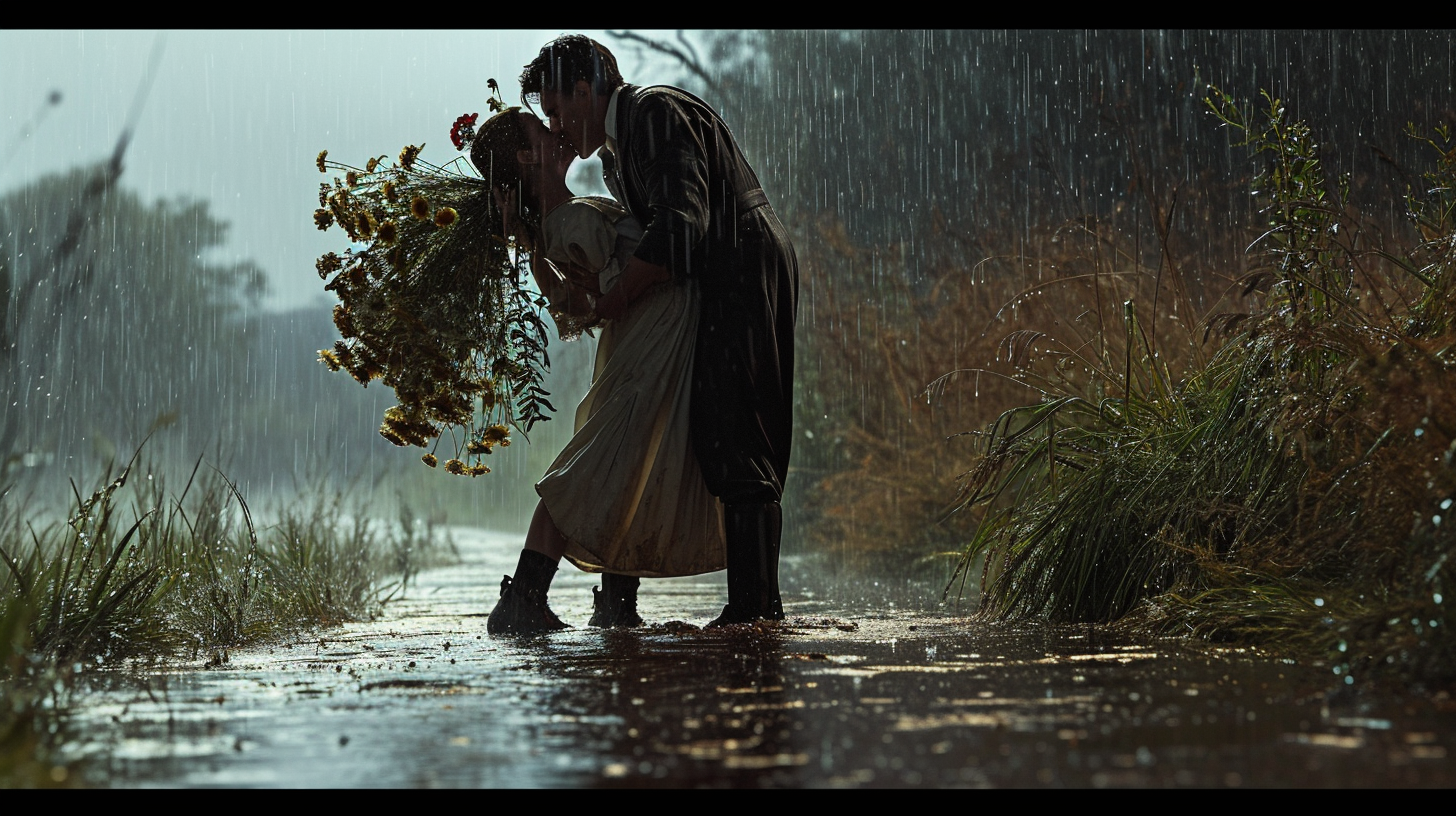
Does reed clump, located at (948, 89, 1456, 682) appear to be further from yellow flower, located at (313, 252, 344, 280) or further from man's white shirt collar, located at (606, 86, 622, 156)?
yellow flower, located at (313, 252, 344, 280)

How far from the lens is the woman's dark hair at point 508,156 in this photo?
4.68 meters

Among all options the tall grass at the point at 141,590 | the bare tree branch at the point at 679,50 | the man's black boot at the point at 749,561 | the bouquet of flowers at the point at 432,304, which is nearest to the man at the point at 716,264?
the man's black boot at the point at 749,561

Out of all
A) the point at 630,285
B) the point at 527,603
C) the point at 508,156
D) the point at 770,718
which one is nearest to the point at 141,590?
the point at 527,603

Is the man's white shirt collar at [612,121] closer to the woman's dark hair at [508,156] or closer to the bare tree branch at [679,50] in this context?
the woman's dark hair at [508,156]

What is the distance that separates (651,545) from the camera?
4484 mm

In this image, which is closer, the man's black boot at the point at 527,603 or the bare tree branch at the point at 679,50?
the man's black boot at the point at 527,603

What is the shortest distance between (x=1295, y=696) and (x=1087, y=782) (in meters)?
0.90

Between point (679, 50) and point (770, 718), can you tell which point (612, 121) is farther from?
point (679, 50)

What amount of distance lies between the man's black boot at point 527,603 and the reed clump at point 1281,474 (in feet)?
4.59

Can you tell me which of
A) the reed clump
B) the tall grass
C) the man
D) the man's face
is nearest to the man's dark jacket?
the man

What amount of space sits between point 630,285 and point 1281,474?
1.95 metres

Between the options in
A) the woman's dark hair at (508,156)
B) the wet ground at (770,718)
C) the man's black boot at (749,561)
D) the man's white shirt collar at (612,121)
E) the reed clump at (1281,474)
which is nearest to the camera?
the wet ground at (770,718)

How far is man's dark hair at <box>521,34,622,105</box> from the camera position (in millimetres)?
4562

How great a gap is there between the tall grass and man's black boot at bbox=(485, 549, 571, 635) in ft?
2.62
